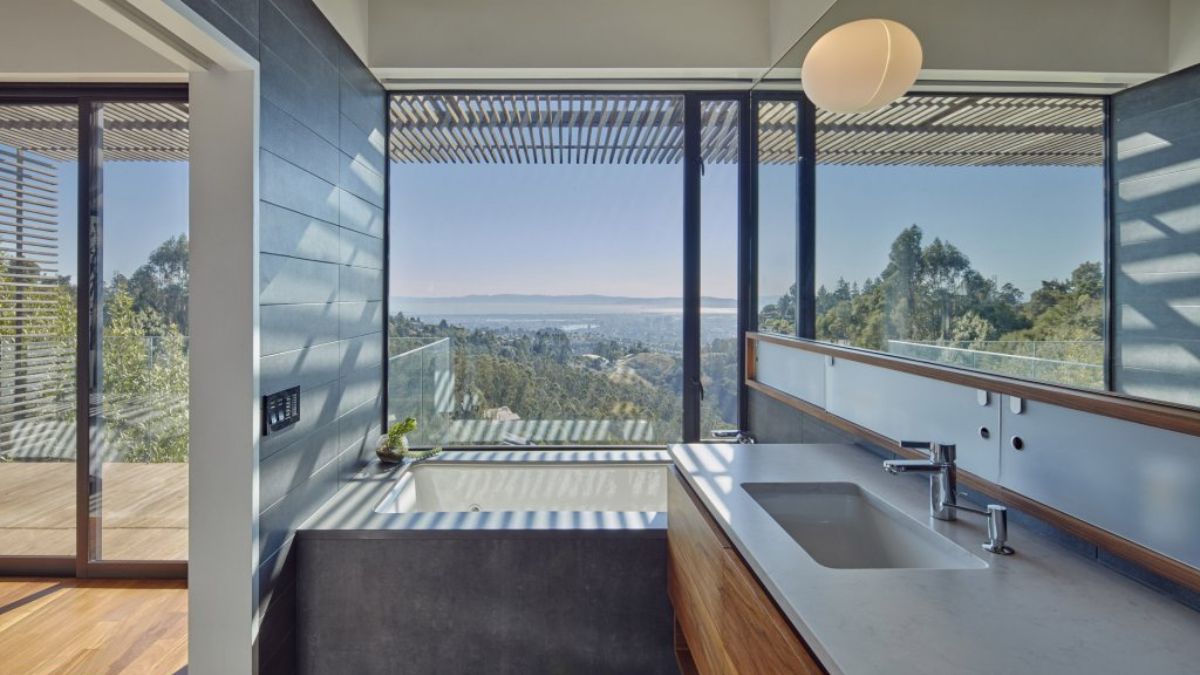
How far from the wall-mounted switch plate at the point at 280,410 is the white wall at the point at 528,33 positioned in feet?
5.53

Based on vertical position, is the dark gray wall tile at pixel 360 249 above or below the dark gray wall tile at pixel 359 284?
above

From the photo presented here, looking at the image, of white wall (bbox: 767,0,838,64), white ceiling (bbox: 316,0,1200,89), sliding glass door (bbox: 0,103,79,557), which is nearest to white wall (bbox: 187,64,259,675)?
white ceiling (bbox: 316,0,1200,89)

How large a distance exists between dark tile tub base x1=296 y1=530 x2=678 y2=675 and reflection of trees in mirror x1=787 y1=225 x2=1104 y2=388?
1.07 meters

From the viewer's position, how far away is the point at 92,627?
7.39 feet

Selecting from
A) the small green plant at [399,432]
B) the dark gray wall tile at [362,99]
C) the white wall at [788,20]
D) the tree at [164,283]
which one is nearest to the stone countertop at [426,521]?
the small green plant at [399,432]

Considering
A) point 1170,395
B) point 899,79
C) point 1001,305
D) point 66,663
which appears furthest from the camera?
point 66,663

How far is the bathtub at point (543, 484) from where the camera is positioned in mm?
2738

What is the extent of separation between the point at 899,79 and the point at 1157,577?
125cm

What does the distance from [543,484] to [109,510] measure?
212 centimetres

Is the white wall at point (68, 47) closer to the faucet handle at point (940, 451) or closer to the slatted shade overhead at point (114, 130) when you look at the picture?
the slatted shade overhead at point (114, 130)

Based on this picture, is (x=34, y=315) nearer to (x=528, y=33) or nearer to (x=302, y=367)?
(x=302, y=367)

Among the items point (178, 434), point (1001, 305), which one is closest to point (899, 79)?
point (1001, 305)

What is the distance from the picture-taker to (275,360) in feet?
5.92

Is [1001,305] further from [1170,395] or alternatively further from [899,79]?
[899,79]
